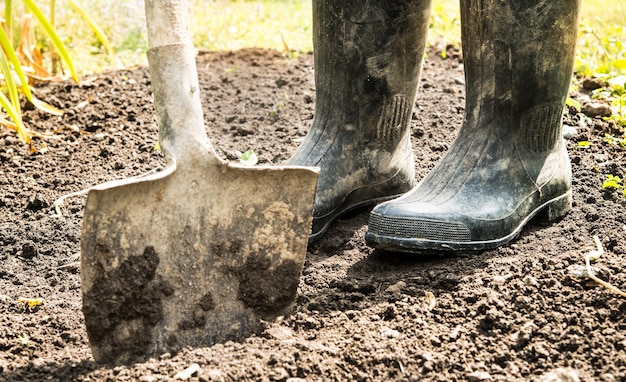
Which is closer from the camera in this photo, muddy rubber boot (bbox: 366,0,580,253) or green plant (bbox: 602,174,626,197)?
muddy rubber boot (bbox: 366,0,580,253)

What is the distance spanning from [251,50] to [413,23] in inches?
78.6

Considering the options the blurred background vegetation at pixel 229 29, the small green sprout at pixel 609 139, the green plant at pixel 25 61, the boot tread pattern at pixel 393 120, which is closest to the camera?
the boot tread pattern at pixel 393 120

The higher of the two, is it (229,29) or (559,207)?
(229,29)

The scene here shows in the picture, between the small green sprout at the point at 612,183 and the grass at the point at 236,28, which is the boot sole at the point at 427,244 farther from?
the grass at the point at 236,28

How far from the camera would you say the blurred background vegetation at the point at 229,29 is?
4.06 m

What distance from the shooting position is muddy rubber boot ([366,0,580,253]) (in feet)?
6.81

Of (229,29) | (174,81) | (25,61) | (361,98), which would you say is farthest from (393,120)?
(229,29)

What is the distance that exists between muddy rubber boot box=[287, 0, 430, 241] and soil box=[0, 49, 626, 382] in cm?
13

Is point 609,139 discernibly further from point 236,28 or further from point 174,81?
point 236,28

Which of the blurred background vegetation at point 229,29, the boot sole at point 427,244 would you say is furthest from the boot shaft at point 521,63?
the blurred background vegetation at point 229,29

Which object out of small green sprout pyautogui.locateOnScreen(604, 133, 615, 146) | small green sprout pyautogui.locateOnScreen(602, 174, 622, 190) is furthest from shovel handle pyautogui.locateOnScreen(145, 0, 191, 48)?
small green sprout pyautogui.locateOnScreen(604, 133, 615, 146)

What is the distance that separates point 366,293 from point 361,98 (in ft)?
2.08

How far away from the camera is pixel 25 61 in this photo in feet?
12.0

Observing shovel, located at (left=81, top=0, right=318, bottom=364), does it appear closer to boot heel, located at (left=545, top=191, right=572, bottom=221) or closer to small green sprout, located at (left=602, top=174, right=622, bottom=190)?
boot heel, located at (left=545, top=191, right=572, bottom=221)
